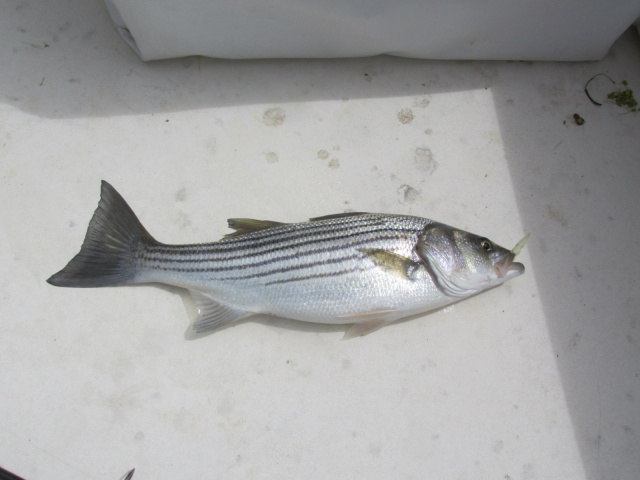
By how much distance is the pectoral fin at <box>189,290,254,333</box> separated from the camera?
9.42ft

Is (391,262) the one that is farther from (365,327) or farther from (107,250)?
(107,250)

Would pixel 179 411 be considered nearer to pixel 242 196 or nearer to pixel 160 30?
pixel 242 196

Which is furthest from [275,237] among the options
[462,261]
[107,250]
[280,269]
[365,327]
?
[462,261]

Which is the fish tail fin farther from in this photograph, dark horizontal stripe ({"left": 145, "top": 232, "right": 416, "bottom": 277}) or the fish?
dark horizontal stripe ({"left": 145, "top": 232, "right": 416, "bottom": 277})

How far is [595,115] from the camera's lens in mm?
3602

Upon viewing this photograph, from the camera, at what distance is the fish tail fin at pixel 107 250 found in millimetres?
2850

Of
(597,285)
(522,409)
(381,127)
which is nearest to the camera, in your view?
(522,409)

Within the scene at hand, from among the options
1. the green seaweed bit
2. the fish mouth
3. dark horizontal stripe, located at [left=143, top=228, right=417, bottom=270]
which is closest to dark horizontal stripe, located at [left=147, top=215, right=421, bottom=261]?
dark horizontal stripe, located at [left=143, top=228, right=417, bottom=270]

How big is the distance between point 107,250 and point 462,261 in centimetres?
213

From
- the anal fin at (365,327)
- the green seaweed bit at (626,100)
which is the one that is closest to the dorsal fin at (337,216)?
the anal fin at (365,327)

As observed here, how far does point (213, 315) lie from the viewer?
9.49ft

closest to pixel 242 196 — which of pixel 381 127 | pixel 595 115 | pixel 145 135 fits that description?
pixel 145 135

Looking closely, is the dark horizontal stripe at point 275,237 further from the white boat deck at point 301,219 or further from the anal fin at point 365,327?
the anal fin at point 365,327

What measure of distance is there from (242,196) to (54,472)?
1978mm
